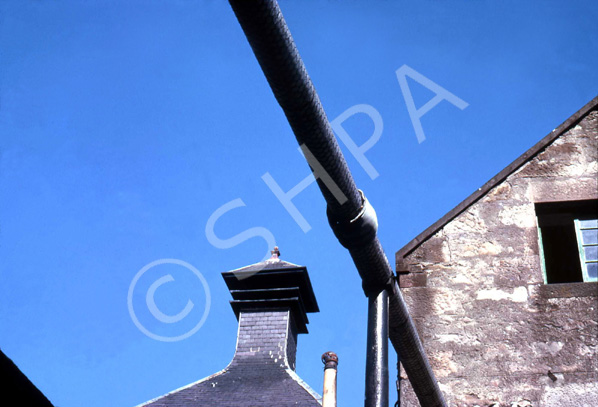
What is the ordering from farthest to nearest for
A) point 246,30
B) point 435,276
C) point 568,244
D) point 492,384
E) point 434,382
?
point 568,244 < point 435,276 < point 492,384 < point 434,382 < point 246,30

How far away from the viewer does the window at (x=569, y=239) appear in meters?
5.95

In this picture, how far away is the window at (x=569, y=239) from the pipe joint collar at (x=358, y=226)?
3.47 metres

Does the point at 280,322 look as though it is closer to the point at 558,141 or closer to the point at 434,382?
the point at 558,141

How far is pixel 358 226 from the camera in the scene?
2.86m

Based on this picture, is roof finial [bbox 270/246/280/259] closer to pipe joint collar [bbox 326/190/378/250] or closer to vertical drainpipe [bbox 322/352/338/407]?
vertical drainpipe [bbox 322/352/338/407]

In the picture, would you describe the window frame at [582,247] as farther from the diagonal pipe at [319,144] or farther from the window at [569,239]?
the diagonal pipe at [319,144]

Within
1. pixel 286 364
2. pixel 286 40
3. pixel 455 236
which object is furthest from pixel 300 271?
pixel 286 40

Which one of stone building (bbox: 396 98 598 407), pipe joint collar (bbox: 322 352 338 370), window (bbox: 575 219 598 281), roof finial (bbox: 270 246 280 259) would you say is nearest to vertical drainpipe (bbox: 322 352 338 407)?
pipe joint collar (bbox: 322 352 338 370)

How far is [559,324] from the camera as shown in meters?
5.53

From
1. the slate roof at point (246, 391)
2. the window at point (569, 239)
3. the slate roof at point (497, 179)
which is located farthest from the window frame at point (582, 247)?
the slate roof at point (246, 391)

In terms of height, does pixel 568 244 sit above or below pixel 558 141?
below

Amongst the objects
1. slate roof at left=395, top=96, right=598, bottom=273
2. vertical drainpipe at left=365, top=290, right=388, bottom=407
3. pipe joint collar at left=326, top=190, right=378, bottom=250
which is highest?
slate roof at left=395, top=96, right=598, bottom=273

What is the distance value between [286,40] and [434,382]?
107 inches

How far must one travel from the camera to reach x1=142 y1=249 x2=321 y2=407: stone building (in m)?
8.62
